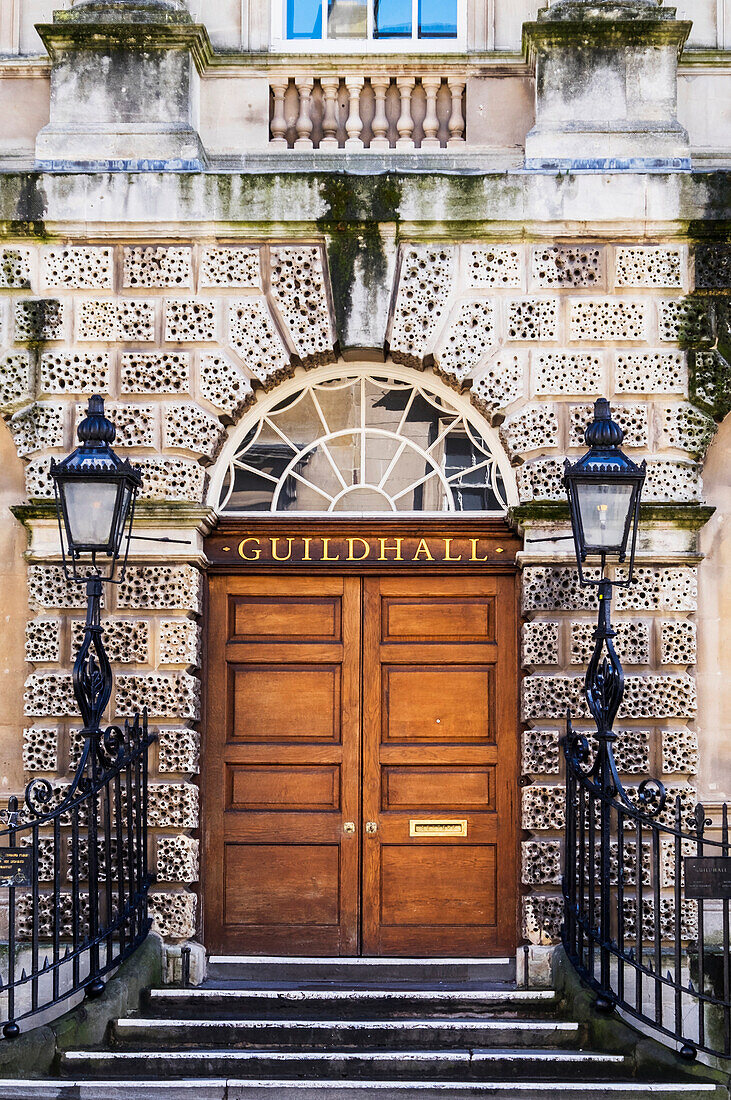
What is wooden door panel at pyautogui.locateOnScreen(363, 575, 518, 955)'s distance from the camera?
28.6ft

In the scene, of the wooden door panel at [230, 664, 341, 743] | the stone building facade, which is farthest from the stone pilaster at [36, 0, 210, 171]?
the wooden door panel at [230, 664, 341, 743]

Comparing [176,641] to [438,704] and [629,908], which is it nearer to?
[438,704]

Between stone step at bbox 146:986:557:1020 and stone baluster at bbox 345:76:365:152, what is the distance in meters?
5.27

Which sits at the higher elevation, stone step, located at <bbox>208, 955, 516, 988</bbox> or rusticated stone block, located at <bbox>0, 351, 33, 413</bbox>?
rusticated stone block, located at <bbox>0, 351, 33, 413</bbox>

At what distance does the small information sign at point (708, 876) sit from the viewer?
6746 mm

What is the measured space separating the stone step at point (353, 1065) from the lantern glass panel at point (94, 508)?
8.74 ft

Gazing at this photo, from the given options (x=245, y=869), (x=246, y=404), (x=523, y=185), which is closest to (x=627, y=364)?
(x=523, y=185)

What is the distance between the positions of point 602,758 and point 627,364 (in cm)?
262

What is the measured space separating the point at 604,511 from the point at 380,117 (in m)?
3.29

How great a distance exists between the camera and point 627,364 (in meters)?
8.83

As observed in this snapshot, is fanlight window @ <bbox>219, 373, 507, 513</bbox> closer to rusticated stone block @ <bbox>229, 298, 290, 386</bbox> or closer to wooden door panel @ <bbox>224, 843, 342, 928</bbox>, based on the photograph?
rusticated stone block @ <bbox>229, 298, 290, 386</bbox>

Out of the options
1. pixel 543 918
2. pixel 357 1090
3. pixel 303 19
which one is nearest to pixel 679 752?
pixel 543 918

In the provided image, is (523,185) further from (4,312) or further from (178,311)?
(4,312)

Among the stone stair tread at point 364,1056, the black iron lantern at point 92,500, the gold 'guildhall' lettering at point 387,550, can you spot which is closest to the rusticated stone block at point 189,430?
the gold 'guildhall' lettering at point 387,550
